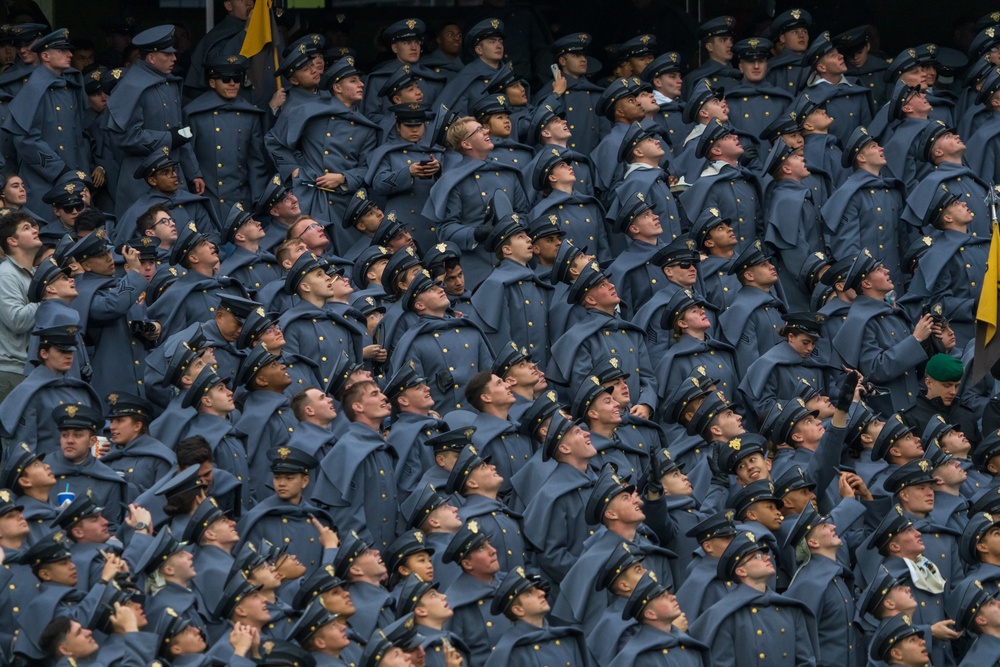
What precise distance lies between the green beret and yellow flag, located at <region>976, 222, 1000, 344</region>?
396 millimetres

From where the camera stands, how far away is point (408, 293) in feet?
54.7

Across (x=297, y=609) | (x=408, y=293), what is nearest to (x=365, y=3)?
(x=408, y=293)

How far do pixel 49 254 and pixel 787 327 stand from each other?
16.1ft

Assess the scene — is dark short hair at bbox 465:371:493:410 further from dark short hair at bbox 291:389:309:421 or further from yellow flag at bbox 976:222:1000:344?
yellow flag at bbox 976:222:1000:344

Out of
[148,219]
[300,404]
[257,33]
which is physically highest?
[257,33]

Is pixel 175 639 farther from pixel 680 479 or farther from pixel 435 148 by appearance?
pixel 435 148

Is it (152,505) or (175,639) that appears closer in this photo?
(175,639)

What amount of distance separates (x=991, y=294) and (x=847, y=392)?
2285mm

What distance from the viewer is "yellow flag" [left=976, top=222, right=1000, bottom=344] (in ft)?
56.6

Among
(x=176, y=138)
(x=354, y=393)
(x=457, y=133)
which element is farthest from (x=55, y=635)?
(x=457, y=133)

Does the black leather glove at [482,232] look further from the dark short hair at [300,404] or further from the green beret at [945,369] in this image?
the green beret at [945,369]

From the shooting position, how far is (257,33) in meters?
19.6

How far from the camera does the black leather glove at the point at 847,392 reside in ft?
50.8

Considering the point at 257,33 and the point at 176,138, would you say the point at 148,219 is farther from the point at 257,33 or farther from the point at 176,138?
the point at 257,33
